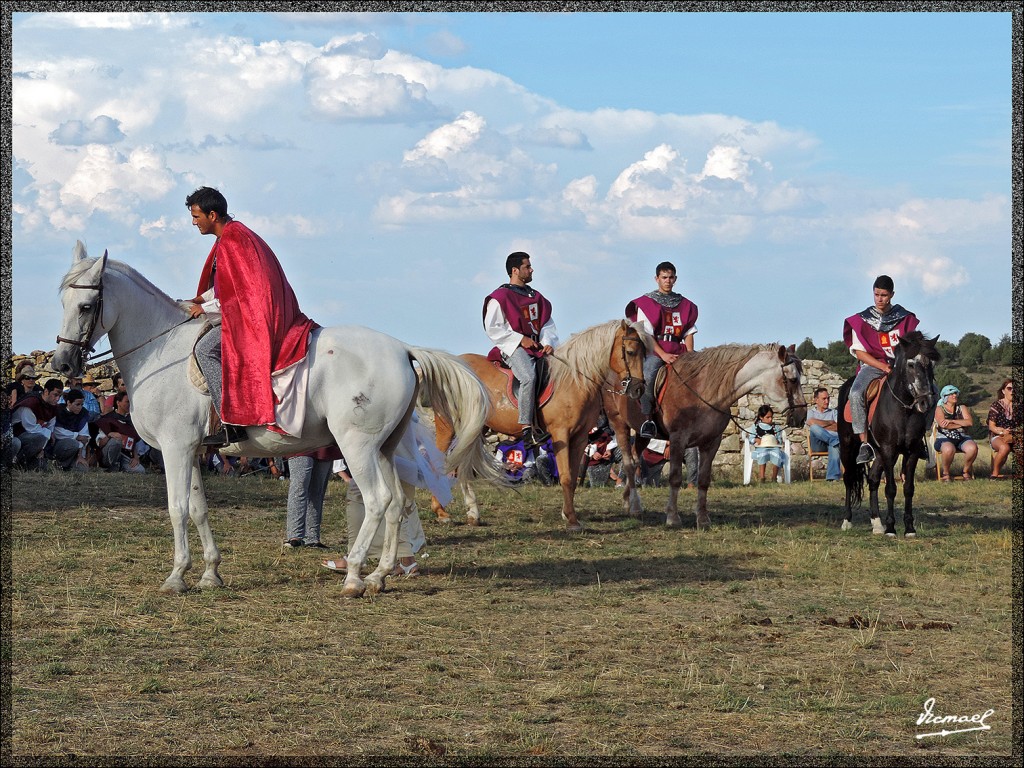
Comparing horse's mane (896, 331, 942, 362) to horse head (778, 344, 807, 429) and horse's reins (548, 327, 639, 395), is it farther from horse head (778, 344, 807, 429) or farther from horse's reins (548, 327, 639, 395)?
horse's reins (548, 327, 639, 395)

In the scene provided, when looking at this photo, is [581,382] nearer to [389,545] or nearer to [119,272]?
[389,545]

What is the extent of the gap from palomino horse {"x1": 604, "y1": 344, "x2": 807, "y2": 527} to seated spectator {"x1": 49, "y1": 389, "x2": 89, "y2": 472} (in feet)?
25.6

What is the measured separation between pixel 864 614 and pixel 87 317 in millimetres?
5556

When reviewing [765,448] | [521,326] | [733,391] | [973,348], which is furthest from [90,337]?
[973,348]

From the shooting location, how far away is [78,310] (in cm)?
759

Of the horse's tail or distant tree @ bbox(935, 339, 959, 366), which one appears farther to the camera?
distant tree @ bbox(935, 339, 959, 366)

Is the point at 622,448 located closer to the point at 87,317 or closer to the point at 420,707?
the point at 87,317

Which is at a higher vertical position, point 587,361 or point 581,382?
point 587,361

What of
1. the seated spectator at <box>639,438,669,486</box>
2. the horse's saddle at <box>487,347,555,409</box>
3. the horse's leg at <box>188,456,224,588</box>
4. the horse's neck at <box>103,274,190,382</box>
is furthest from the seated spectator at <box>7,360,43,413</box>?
the seated spectator at <box>639,438,669,486</box>

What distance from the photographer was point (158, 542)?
9.96 meters

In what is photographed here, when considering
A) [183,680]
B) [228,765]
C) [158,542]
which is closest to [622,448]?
[158,542]

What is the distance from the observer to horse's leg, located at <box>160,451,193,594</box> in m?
7.78

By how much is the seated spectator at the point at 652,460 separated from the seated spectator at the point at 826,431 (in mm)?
2949

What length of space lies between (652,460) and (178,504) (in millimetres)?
10954
